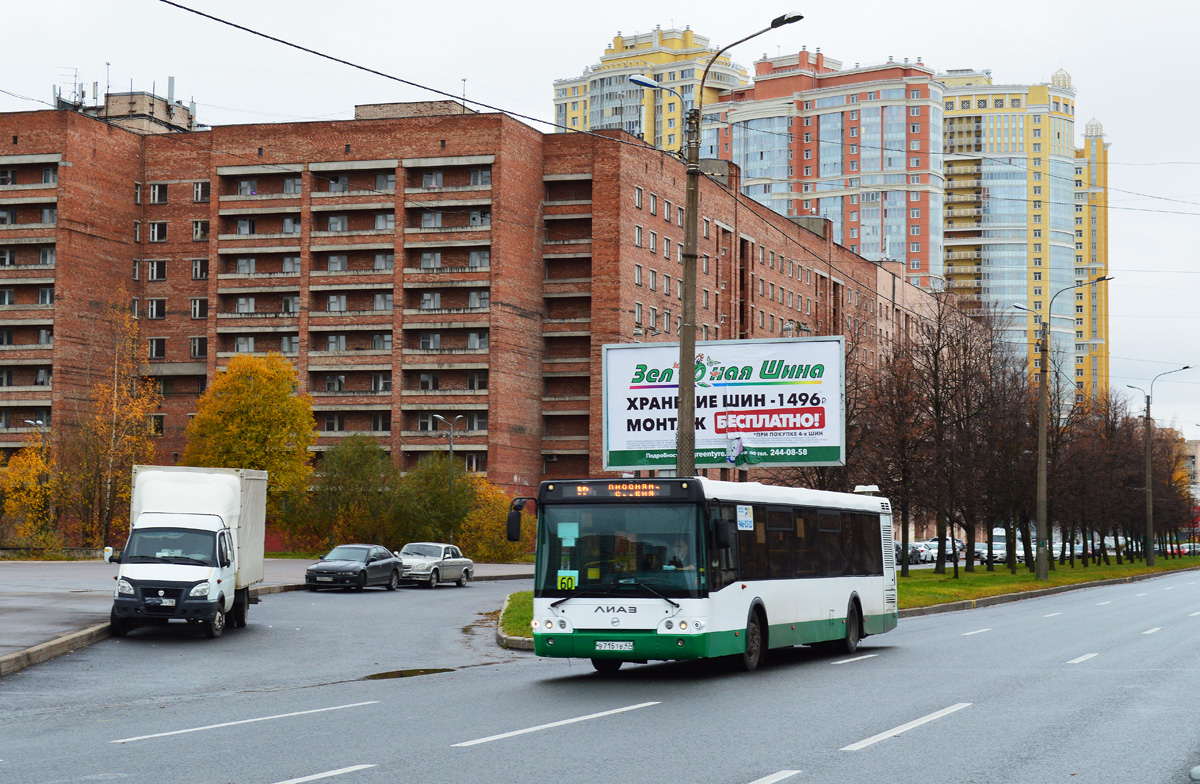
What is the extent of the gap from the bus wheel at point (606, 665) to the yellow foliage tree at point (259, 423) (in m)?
61.4

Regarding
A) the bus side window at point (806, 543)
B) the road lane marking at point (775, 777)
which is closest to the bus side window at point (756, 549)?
the bus side window at point (806, 543)

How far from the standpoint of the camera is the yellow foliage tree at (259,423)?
7875cm

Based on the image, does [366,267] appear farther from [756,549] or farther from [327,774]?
[327,774]

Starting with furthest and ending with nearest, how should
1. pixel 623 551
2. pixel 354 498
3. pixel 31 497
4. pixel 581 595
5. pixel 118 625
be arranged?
pixel 354 498 → pixel 31 497 → pixel 118 625 → pixel 623 551 → pixel 581 595

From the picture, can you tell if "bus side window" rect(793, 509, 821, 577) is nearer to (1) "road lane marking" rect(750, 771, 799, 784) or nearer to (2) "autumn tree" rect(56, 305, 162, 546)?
(1) "road lane marking" rect(750, 771, 799, 784)

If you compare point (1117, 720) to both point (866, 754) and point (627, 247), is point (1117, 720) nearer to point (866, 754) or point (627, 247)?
point (866, 754)

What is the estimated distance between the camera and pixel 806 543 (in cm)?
2052

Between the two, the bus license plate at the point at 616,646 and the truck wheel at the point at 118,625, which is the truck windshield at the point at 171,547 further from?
the bus license plate at the point at 616,646

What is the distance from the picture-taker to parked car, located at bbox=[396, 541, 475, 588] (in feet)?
152

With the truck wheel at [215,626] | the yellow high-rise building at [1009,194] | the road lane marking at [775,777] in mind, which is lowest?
the truck wheel at [215,626]

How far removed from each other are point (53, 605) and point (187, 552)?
621 cm

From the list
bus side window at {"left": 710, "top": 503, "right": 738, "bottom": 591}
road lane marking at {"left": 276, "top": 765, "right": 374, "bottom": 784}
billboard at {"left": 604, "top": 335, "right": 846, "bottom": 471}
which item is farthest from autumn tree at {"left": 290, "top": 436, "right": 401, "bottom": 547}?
road lane marking at {"left": 276, "top": 765, "right": 374, "bottom": 784}

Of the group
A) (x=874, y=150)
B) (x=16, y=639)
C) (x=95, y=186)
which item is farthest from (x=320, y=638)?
(x=874, y=150)

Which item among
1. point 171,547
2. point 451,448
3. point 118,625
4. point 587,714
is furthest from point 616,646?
point 451,448
